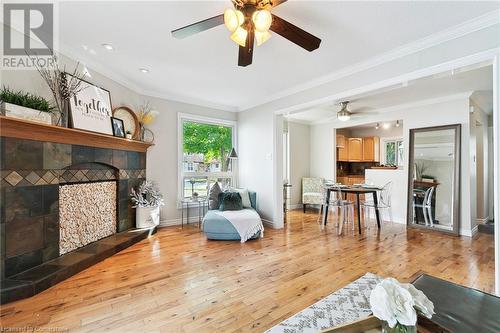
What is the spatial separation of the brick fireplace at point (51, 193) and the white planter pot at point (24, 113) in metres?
0.08

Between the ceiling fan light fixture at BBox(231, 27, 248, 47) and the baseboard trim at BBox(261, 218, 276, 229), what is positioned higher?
the ceiling fan light fixture at BBox(231, 27, 248, 47)

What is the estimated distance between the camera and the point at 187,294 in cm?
210

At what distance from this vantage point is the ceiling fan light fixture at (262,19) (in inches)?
63.2

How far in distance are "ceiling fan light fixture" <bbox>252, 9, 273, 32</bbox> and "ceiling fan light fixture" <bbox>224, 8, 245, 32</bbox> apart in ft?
0.32

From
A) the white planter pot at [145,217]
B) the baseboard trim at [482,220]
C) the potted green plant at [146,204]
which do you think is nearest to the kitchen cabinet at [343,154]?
the baseboard trim at [482,220]

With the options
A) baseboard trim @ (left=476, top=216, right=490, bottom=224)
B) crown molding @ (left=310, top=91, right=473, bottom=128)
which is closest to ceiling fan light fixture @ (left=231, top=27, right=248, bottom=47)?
crown molding @ (left=310, top=91, right=473, bottom=128)

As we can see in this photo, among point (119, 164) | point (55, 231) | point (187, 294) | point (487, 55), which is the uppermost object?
point (487, 55)

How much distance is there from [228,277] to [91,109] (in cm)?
284

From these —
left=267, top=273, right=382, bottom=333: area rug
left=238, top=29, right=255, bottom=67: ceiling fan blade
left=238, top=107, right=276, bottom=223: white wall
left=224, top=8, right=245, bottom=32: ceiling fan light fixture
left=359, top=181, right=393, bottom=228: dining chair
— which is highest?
left=224, top=8, right=245, bottom=32: ceiling fan light fixture

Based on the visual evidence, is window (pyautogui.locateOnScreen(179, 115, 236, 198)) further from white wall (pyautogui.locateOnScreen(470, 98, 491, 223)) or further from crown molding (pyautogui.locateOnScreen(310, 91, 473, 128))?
white wall (pyautogui.locateOnScreen(470, 98, 491, 223))

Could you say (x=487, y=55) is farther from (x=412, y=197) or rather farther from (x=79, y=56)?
(x=79, y=56)

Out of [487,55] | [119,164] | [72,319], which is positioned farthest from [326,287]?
[119,164]

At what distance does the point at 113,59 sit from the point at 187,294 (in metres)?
3.08

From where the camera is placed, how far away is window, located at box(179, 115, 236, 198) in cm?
468
